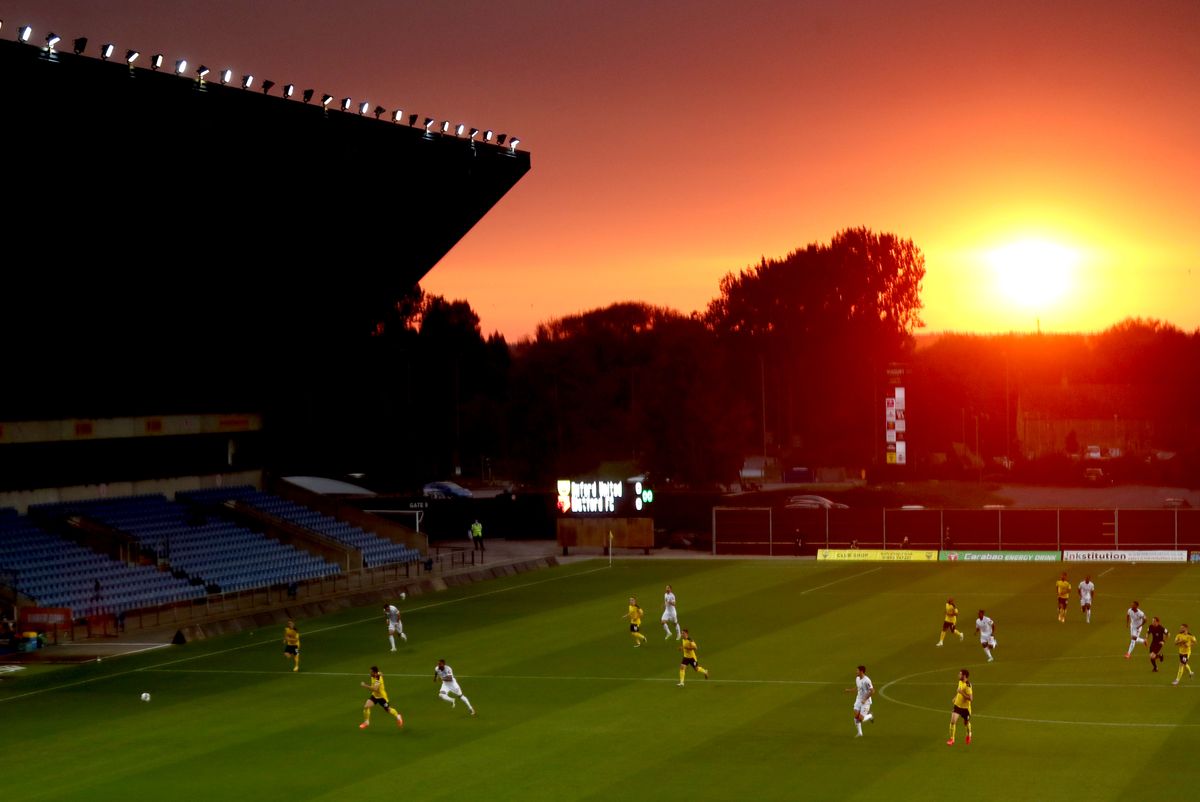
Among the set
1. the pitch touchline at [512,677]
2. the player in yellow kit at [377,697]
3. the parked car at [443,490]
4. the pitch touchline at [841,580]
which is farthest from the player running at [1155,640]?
the parked car at [443,490]

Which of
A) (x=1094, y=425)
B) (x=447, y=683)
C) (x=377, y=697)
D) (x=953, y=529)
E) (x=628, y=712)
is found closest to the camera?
(x=377, y=697)

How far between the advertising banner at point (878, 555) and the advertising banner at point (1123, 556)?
654 centimetres

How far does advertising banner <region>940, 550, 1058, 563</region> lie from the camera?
2859 inches

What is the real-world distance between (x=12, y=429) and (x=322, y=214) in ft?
51.9

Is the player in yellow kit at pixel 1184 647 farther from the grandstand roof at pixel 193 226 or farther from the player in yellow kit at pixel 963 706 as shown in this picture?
the grandstand roof at pixel 193 226

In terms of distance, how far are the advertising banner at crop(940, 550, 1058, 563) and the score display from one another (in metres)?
15.1

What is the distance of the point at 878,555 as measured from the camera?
75.2m

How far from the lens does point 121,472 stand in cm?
6612

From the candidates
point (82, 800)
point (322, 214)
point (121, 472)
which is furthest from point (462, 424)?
point (82, 800)

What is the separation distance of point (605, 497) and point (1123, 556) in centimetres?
2490

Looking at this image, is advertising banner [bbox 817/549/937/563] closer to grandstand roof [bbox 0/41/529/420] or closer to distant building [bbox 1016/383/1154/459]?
grandstand roof [bbox 0/41/529/420]

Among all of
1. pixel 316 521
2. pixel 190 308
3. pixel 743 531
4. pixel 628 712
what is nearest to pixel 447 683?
pixel 628 712

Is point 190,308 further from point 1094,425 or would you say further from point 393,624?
point 1094,425

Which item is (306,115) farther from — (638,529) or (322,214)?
(638,529)
